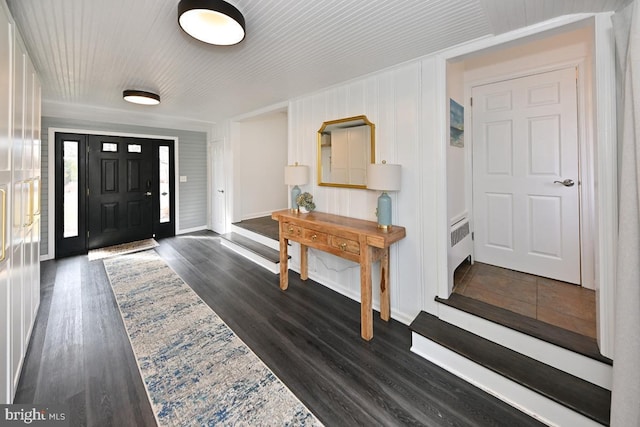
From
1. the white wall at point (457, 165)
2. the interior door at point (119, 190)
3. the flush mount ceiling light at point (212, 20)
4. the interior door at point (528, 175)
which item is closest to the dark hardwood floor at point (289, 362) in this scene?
the white wall at point (457, 165)

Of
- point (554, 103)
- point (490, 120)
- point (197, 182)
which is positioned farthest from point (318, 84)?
point (197, 182)

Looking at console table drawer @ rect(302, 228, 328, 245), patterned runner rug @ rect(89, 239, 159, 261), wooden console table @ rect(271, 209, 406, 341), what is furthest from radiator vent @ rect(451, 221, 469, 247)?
patterned runner rug @ rect(89, 239, 159, 261)

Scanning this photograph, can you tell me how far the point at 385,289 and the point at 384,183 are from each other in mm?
957

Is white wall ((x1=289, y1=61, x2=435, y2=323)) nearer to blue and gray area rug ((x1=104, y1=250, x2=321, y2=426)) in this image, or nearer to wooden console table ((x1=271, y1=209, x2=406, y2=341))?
wooden console table ((x1=271, y1=209, x2=406, y2=341))

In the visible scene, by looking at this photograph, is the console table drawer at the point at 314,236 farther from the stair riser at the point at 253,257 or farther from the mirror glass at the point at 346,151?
the stair riser at the point at 253,257

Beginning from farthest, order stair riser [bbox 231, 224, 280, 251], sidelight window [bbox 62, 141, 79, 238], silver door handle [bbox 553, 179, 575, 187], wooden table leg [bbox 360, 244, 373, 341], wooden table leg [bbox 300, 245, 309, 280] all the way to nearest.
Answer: sidelight window [bbox 62, 141, 79, 238] < stair riser [bbox 231, 224, 280, 251] < wooden table leg [bbox 300, 245, 309, 280] < silver door handle [bbox 553, 179, 575, 187] < wooden table leg [bbox 360, 244, 373, 341]

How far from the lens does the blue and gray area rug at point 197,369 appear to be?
1.46m

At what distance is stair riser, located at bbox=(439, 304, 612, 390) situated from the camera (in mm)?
1448

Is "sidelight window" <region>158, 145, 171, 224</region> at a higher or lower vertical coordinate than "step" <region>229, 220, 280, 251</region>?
higher

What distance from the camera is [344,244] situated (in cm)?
230

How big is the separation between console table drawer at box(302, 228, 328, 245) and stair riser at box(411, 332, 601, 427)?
3.58ft

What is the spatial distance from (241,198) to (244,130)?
1355mm

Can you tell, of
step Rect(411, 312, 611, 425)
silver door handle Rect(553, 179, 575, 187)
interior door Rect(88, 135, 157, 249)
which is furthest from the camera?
interior door Rect(88, 135, 157, 249)

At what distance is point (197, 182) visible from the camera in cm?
567
